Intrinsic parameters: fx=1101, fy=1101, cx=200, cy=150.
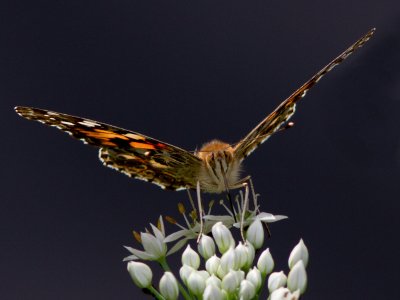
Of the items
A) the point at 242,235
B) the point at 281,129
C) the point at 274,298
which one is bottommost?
the point at 274,298

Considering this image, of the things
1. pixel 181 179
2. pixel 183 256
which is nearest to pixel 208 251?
pixel 183 256

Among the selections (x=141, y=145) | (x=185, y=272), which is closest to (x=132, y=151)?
(x=141, y=145)

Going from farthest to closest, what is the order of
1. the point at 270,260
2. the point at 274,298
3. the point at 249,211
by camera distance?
1. the point at 249,211
2. the point at 270,260
3. the point at 274,298

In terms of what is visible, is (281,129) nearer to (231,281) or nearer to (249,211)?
(249,211)

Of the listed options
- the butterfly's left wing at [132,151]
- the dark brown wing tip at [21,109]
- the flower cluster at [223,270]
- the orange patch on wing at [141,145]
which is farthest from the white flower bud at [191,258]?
the dark brown wing tip at [21,109]

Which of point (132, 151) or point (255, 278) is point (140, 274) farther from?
point (132, 151)

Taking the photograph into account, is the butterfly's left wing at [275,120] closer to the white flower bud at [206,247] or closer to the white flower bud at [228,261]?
the white flower bud at [206,247]

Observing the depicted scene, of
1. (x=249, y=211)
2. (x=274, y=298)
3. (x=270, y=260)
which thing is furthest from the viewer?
(x=249, y=211)
